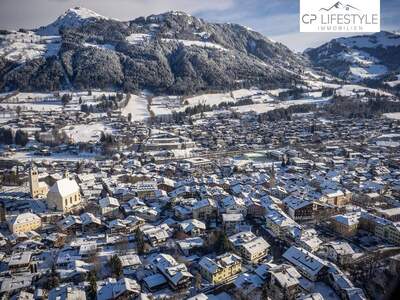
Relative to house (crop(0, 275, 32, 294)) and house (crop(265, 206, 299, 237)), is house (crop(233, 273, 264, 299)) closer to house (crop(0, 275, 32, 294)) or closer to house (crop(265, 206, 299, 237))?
house (crop(265, 206, 299, 237))

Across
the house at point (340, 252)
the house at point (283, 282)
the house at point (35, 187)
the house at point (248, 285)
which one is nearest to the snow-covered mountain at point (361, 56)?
the house at point (340, 252)

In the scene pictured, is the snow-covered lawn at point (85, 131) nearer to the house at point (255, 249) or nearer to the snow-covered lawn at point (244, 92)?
the house at point (255, 249)

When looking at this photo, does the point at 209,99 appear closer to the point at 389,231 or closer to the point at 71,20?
the point at 389,231

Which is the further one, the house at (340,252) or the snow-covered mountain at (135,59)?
the snow-covered mountain at (135,59)

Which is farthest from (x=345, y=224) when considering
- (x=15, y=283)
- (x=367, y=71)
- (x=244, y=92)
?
(x=367, y=71)

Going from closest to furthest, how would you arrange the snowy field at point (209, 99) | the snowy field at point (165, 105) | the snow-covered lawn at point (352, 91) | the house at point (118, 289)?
the house at point (118, 289), the snowy field at point (165, 105), the snowy field at point (209, 99), the snow-covered lawn at point (352, 91)

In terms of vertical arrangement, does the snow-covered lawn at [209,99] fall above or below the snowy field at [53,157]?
above

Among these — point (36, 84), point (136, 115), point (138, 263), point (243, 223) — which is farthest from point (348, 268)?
point (36, 84)
